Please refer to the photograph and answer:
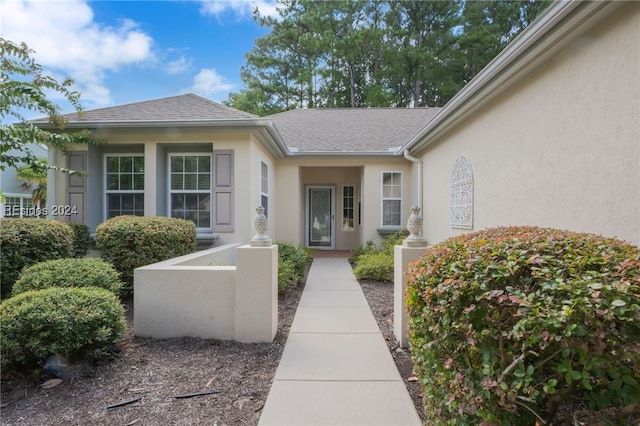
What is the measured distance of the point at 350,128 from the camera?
11.7 meters

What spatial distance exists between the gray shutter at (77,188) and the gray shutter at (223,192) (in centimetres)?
297

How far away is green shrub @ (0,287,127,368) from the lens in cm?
270

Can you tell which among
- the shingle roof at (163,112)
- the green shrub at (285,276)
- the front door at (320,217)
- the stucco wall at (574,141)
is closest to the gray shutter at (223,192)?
the shingle roof at (163,112)

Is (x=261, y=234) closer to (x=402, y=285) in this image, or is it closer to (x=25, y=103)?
(x=402, y=285)

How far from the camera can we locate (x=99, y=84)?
8.72 meters

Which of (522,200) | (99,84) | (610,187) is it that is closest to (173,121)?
(99,84)

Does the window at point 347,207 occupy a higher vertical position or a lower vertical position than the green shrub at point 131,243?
higher

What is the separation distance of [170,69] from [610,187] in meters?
11.0

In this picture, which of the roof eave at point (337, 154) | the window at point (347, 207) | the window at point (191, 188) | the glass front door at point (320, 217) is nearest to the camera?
the window at point (191, 188)

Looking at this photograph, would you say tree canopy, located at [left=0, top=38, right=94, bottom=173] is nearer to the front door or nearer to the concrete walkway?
the concrete walkway

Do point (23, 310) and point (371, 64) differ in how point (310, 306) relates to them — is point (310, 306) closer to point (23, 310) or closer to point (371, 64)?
point (23, 310)

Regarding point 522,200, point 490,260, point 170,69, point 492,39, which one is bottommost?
point 490,260

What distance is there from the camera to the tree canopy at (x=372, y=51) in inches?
727

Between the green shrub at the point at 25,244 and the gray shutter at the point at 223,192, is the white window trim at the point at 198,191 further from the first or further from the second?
the green shrub at the point at 25,244
